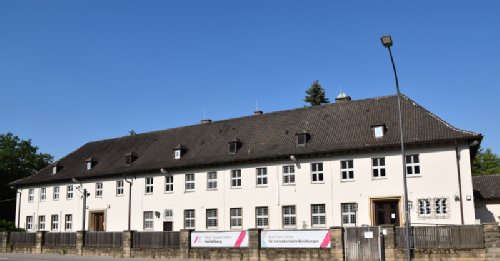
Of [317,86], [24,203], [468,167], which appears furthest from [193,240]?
[317,86]

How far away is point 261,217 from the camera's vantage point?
35.6 meters

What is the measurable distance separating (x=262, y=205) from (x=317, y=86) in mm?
35871

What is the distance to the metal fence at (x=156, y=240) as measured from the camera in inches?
1218

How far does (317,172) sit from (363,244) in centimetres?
924

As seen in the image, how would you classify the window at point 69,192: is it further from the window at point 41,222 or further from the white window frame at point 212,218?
the white window frame at point 212,218

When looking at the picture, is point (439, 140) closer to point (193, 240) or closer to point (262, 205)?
Answer: point (262, 205)

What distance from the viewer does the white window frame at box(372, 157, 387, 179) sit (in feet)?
105

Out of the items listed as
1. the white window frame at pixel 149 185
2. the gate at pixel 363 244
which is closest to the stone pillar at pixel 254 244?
the gate at pixel 363 244

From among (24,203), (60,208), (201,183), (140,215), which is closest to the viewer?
(201,183)

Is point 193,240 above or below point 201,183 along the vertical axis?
below

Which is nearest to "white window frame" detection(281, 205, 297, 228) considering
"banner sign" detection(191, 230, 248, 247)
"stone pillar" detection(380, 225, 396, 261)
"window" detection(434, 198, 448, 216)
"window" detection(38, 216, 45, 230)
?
"banner sign" detection(191, 230, 248, 247)

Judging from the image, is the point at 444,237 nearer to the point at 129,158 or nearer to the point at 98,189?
the point at 129,158

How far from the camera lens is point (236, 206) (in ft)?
120

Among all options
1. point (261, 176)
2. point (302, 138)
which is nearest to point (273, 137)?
point (302, 138)
